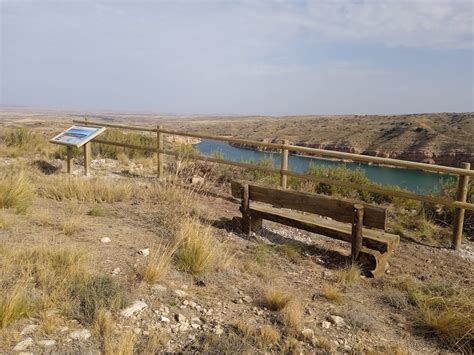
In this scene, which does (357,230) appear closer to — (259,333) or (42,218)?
(259,333)

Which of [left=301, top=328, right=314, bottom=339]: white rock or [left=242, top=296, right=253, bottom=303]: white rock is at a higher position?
[left=301, top=328, right=314, bottom=339]: white rock

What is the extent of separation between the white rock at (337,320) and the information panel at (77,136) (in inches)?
284

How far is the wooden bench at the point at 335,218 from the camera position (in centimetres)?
492

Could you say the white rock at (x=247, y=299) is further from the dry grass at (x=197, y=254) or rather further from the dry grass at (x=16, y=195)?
the dry grass at (x=16, y=195)

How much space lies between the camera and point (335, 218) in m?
5.23

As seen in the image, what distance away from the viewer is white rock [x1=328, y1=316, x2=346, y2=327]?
3.50 metres

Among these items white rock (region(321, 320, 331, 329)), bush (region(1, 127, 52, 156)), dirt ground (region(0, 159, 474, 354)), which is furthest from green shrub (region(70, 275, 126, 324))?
bush (region(1, 127, 52, 156))

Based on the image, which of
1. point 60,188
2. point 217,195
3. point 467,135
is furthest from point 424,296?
point 467,135

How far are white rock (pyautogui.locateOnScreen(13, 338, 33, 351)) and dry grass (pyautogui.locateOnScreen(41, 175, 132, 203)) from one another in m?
4.23

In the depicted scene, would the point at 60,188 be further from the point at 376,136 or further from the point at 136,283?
the point at 376,136

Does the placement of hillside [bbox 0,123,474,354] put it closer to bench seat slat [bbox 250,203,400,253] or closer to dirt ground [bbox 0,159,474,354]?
dirt ground [bbox 0,159,474,354]

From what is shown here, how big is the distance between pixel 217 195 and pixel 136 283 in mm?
4760

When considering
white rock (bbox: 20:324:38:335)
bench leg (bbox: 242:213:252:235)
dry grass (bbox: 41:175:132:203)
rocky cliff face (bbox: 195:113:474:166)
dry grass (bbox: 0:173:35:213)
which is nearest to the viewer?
white rock (bbox: 20:324:38:335)

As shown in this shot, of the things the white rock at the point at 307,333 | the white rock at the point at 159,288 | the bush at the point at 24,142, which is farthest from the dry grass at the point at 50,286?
the bush at the point at 24,142
